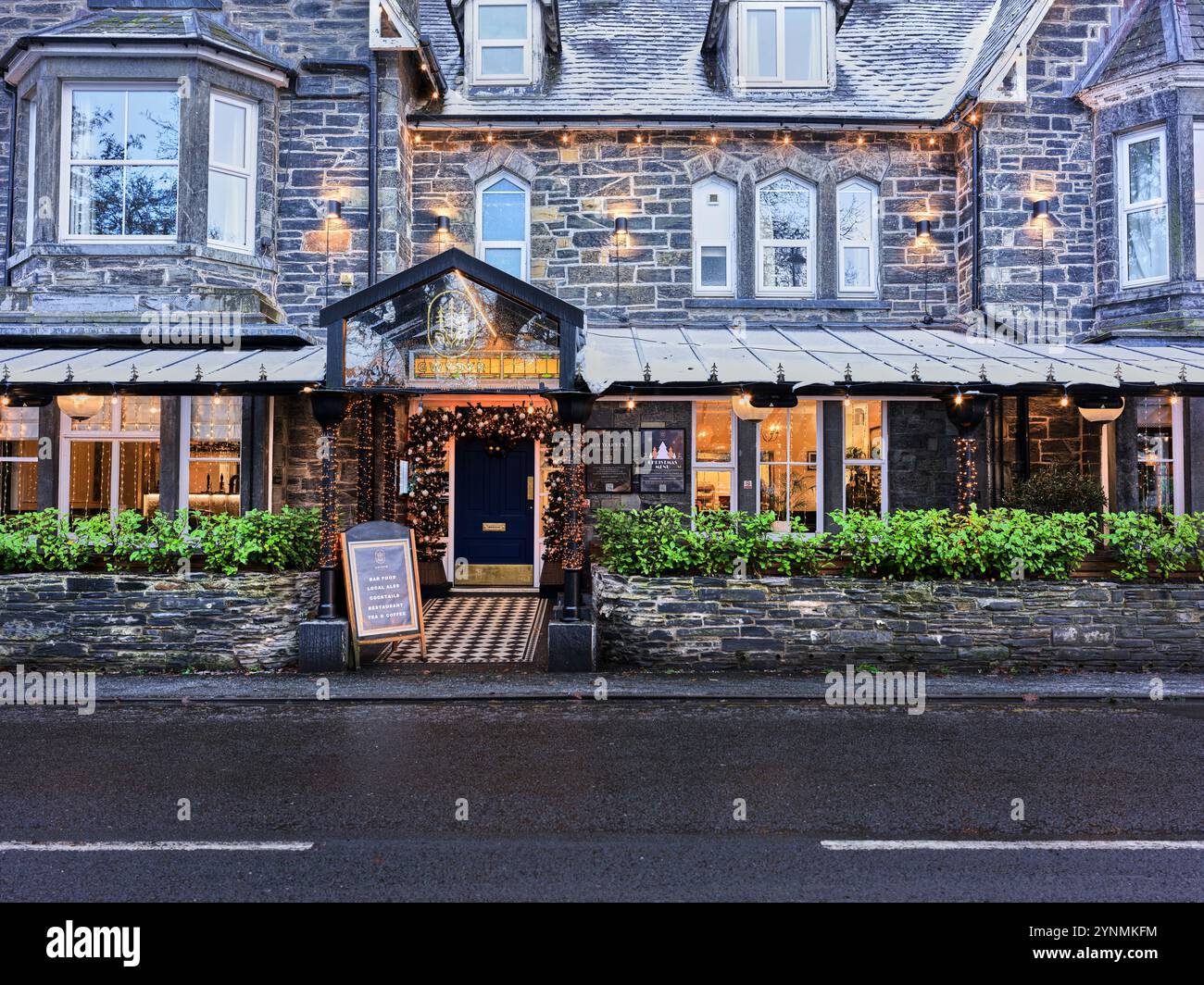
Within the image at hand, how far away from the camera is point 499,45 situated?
545 inches

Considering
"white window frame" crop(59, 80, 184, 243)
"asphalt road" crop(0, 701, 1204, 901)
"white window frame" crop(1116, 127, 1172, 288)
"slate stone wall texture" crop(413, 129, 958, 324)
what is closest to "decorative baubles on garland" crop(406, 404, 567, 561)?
"slate stone wall texture" crop(413, 129, 958, 324)

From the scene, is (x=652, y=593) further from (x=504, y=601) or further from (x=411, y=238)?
(x=411, y=238)

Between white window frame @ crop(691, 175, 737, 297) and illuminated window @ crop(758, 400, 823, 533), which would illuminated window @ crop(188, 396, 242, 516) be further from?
illuminated window @ crop(758, 400, 823, 533)

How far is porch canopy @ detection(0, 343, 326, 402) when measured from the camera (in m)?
9.80

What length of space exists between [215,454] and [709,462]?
24.4ft

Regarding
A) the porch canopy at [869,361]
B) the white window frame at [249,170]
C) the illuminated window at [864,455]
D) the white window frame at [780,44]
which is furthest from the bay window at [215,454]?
the white window frame at [780,44]

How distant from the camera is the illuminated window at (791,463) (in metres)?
13.5

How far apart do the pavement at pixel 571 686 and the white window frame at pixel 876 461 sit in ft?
15.3

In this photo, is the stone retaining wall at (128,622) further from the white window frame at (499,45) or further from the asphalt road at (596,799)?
the white window frame at (499,45)

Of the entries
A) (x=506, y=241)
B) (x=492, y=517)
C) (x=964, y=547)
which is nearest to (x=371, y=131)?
(x=506, y=241)

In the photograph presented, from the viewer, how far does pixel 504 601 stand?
13.2 metres

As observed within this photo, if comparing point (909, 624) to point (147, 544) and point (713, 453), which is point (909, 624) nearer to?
point (713, 453)

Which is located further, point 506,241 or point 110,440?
point 506,241

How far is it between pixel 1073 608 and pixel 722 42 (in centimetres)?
1062
